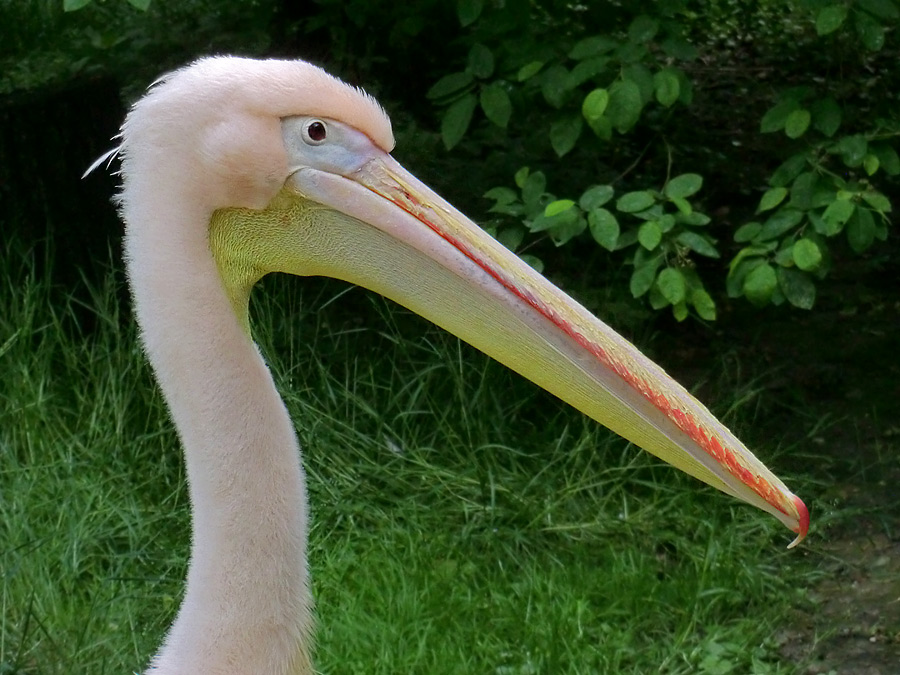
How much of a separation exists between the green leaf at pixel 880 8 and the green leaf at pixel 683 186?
0.59 meters

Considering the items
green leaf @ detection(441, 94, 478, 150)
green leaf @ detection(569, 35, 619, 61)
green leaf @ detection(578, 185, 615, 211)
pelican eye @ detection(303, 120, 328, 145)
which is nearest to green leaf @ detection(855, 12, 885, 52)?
green leaf @ detection(569, 35, 619, 61)

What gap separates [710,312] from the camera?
3.26 m

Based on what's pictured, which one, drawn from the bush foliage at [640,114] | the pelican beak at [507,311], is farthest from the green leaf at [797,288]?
the pelican beak at [507,311]

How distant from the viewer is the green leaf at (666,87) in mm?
3104

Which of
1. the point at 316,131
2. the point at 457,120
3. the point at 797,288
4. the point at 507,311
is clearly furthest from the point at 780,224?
the point at 316,131

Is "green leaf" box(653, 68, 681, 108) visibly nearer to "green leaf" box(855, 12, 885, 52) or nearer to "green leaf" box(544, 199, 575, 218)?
"green leaf" box(544, 199, 575, 218)

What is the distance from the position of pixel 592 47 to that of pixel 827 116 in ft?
2.22

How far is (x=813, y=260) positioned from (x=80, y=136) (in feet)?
9.05

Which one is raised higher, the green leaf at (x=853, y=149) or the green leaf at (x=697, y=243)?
the green leaf at (x=853, y=149)

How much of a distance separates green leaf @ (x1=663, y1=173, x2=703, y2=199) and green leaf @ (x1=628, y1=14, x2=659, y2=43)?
39 centimetres

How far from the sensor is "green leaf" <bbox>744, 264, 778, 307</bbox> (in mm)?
3084

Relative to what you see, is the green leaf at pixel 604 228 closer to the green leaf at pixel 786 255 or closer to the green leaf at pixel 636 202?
the green leaf at pixel 636 202

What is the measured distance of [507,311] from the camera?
72.7 inches

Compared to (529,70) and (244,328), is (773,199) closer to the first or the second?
(529,70)
